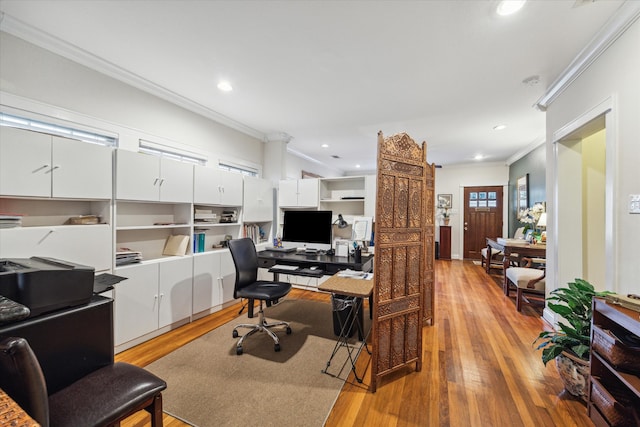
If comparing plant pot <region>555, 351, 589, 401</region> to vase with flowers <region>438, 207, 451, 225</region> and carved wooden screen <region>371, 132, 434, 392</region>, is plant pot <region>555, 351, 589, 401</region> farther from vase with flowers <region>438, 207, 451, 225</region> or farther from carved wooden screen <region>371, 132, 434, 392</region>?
vase with flowers <region>438, 207, 451, 225</region>

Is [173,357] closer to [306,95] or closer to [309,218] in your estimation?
[309,218]

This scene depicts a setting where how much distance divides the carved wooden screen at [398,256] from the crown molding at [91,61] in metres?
2.59

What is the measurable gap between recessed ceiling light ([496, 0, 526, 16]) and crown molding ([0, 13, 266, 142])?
10.4 feet

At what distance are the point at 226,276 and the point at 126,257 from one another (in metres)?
1.24

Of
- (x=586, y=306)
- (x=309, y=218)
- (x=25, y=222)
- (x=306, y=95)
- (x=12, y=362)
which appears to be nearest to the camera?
(x=12, y=362)

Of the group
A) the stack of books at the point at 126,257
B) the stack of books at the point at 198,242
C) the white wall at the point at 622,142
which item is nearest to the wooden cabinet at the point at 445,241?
the white wall at the point at 622,142

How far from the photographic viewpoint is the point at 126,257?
2479 millimetres

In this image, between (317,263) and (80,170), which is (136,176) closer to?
(80,170)

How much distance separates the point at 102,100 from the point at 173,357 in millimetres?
2515

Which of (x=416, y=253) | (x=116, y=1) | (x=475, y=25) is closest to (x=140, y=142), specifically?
(x=116, y=1)

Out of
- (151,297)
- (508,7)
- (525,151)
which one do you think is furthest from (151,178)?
(525,151)

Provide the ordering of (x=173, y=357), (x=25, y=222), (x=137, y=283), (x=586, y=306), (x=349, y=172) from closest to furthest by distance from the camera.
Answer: (x=586, y=306), (x=25, y=222), (x=173, y=357), (x=137, y=283), (x=349, y=172)

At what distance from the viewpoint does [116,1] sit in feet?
5.57

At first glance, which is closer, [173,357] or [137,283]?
[173,357]
